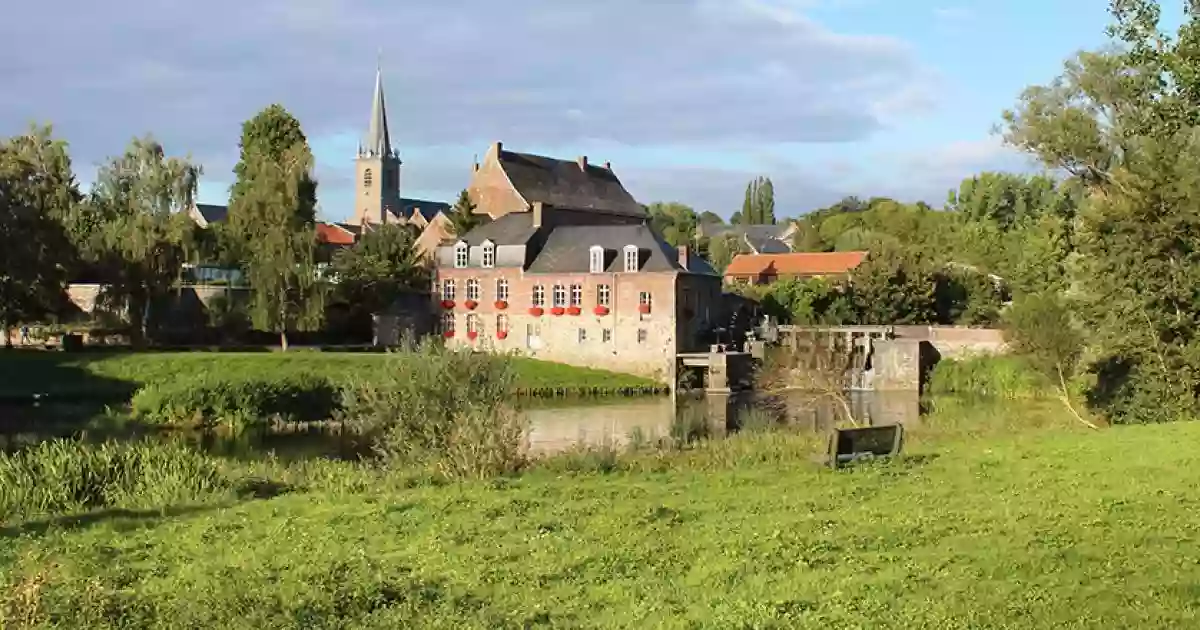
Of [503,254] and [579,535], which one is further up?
[503,254]

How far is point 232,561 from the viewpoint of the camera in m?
8.17

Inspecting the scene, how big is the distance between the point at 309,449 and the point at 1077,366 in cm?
1660

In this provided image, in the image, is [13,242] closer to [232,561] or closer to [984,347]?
[232,561]

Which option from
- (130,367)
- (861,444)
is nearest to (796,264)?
(130,367)

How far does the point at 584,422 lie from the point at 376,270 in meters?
20.4

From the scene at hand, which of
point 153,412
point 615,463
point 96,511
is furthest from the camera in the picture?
point 153,412

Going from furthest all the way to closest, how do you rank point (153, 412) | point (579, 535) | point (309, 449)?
point (153, 412) < point (309, 449) < point (579, 535)

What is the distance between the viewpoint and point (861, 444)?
1341cm

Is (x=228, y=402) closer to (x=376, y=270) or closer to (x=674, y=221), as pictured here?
(x=376, y=270)

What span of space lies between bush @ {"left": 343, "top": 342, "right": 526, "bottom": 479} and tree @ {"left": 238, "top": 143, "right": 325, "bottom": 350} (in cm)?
2366

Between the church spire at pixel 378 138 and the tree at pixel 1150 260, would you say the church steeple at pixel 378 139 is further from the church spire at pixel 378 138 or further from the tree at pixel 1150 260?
the tree at pixel 1150 260

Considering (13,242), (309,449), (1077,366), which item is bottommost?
(309,449)

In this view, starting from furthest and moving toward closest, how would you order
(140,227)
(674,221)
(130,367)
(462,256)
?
(674,221), (462,256), (140,227), (130,367)

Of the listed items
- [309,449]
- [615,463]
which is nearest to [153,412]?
[309,449]
